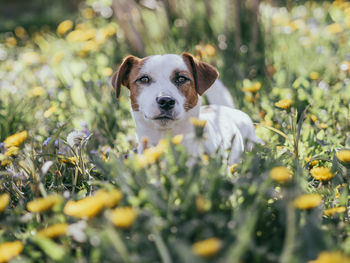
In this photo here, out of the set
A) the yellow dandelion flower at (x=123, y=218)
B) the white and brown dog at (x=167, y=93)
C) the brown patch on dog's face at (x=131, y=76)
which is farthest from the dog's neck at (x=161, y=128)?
the yellow dandelion flower at (x=123, y=218)

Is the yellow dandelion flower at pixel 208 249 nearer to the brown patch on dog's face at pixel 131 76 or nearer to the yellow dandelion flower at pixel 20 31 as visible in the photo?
the brown patch on dog's face at pixel 131 76

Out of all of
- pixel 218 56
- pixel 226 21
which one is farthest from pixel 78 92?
pixel 226 21

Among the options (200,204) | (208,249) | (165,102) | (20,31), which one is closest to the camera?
(208,249)

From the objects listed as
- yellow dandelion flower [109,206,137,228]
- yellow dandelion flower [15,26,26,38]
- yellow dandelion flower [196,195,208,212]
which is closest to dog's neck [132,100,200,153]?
yellow dandelion flower [196,195,208,212]

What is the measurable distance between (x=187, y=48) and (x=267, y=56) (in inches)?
38.3

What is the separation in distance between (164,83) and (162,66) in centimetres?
12

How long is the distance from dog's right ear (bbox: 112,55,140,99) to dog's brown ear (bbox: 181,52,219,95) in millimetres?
371

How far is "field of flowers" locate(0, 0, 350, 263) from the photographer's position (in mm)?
1264

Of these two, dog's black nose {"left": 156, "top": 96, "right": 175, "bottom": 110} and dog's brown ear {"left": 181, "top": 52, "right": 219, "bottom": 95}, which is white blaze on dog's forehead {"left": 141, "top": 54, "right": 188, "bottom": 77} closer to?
dog's brown ear {"left": 181, "top": 52, "right": 219, "bottom": 95}

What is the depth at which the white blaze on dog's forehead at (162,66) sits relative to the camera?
247cm

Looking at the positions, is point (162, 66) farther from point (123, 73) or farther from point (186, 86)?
point (123, 73)

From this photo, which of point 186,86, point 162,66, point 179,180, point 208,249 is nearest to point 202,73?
point 186,86

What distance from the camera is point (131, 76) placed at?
2.60m

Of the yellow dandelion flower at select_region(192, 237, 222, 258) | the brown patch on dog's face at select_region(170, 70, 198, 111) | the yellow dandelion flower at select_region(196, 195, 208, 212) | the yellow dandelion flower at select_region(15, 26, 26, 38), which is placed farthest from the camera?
the yellow dandelion flower at select_region(15, 26, 26, 38)
